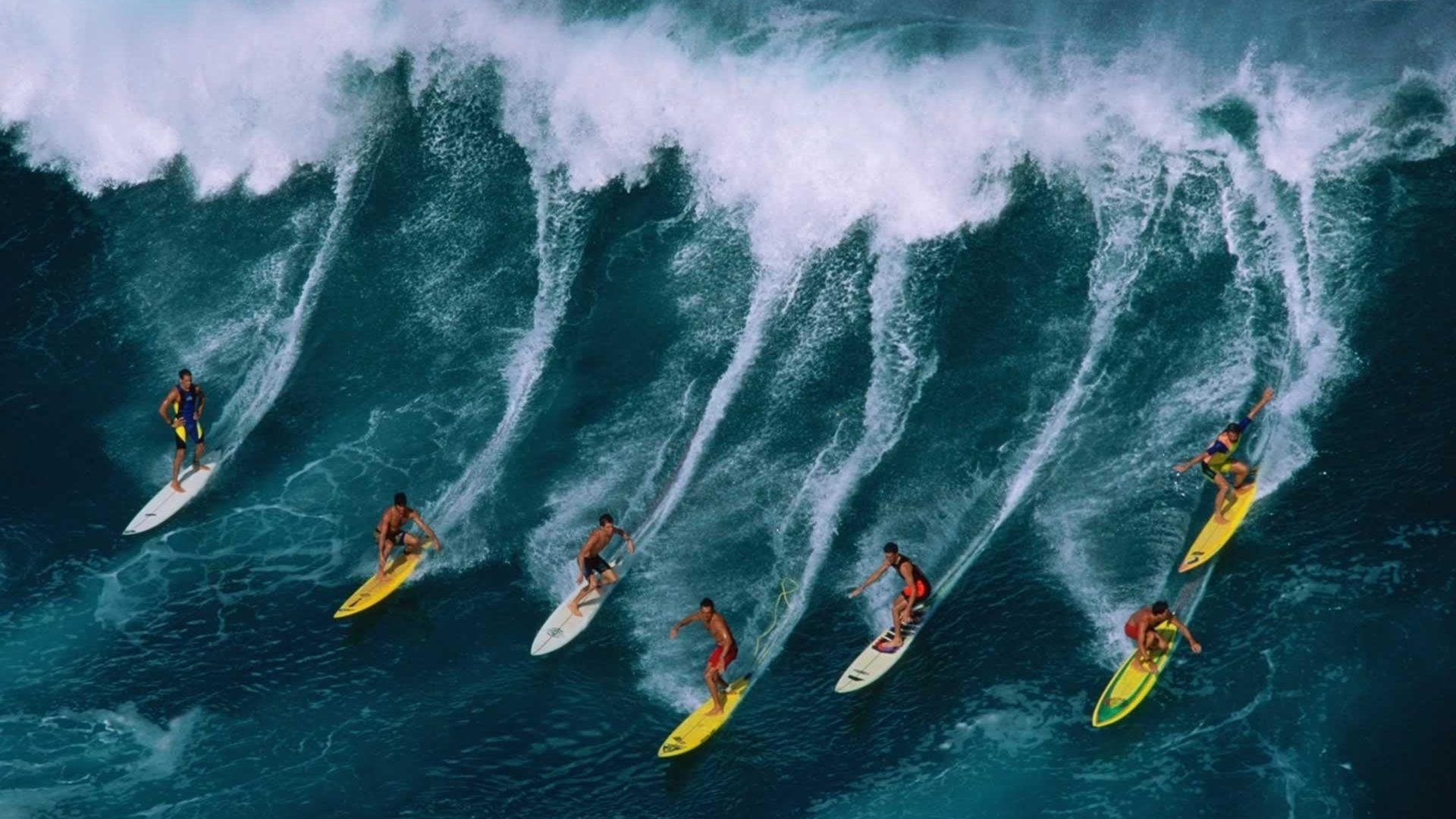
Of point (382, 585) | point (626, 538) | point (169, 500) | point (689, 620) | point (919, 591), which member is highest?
point (169, 500)

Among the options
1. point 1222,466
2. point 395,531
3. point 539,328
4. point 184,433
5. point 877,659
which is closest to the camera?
point 877,659

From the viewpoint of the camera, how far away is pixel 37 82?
174 ft

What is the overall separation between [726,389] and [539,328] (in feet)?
17.3

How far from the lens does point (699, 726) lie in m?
32.2

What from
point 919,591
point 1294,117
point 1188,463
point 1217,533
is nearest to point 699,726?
point 919,591

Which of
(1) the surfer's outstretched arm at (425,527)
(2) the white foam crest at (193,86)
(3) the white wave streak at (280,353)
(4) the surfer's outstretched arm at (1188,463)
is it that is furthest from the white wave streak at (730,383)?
(2) the white foam crest at (193,86)

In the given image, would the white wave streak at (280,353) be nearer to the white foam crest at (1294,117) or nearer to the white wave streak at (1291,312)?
the white wave streak at (1291,312)

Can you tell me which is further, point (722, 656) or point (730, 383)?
point (730, 383)

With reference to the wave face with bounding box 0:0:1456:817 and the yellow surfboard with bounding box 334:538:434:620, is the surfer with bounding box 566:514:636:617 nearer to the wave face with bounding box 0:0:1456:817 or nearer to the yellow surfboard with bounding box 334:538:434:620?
the wave face with bounding box 0:0:1456:817

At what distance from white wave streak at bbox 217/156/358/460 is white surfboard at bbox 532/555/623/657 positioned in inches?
371

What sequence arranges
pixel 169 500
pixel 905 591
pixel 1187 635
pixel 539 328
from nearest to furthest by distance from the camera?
pixel 1187 635, pixel 905 591, pixel 169 500, pixel 539 328

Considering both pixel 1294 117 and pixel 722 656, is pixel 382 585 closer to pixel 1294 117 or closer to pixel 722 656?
pixel 722 656

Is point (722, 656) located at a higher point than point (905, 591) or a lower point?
higher

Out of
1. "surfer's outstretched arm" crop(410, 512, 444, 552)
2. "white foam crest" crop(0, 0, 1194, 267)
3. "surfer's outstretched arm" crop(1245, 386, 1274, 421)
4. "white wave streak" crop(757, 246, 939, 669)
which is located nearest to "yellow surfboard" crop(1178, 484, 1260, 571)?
"surfer's outstretched arm" crop(1245, 386, 1274, 421)
